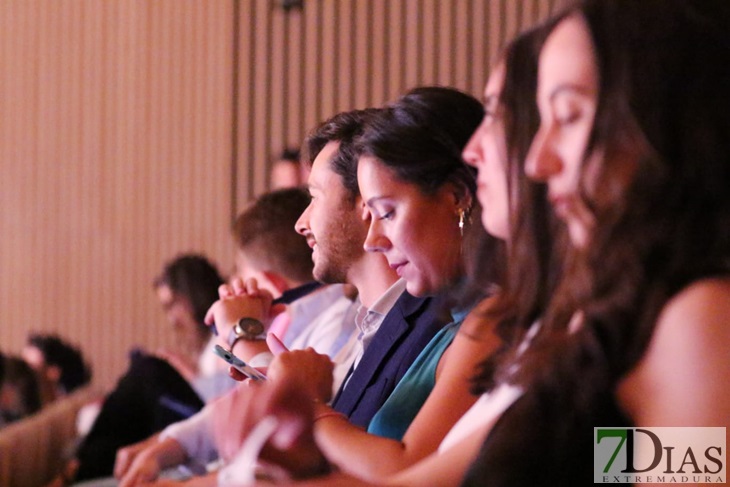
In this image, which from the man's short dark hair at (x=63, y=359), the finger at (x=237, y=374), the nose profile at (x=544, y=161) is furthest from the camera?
the man's short dark hair at (x=63, y=359)

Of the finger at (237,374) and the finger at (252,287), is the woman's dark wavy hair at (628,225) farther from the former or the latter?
the finger at (252,287)

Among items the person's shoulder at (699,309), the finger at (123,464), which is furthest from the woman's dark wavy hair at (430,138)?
the finger at (123,464)

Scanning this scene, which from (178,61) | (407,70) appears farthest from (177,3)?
(407,70)

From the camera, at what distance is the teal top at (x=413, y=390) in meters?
→ 1.65

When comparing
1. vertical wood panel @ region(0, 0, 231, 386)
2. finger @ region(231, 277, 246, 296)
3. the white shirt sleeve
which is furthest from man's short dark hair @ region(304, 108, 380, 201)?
vertical wood panel @ region(0, 0, 231, 386)

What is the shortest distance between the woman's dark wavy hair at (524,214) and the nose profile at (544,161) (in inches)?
3.4

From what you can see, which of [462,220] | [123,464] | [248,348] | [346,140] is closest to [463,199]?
[462,220]

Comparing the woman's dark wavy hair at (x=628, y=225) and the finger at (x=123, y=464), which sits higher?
the woman's dark wavy hair at (x=628, y=225)

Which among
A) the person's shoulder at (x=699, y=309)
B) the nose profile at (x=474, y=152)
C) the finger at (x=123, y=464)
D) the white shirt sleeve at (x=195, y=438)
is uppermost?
the nose profile at (x=474, y=152)

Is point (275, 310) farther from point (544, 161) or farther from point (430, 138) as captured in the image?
point (544, 161)

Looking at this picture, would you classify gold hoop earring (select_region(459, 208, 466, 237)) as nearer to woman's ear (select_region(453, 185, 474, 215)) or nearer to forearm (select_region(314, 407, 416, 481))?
woman's ear (select_region(453, 185, 474, 215))

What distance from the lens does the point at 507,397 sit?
1.10 meters

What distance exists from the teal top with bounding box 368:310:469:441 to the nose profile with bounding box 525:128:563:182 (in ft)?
2.09

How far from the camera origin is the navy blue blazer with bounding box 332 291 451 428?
1.81 metres
